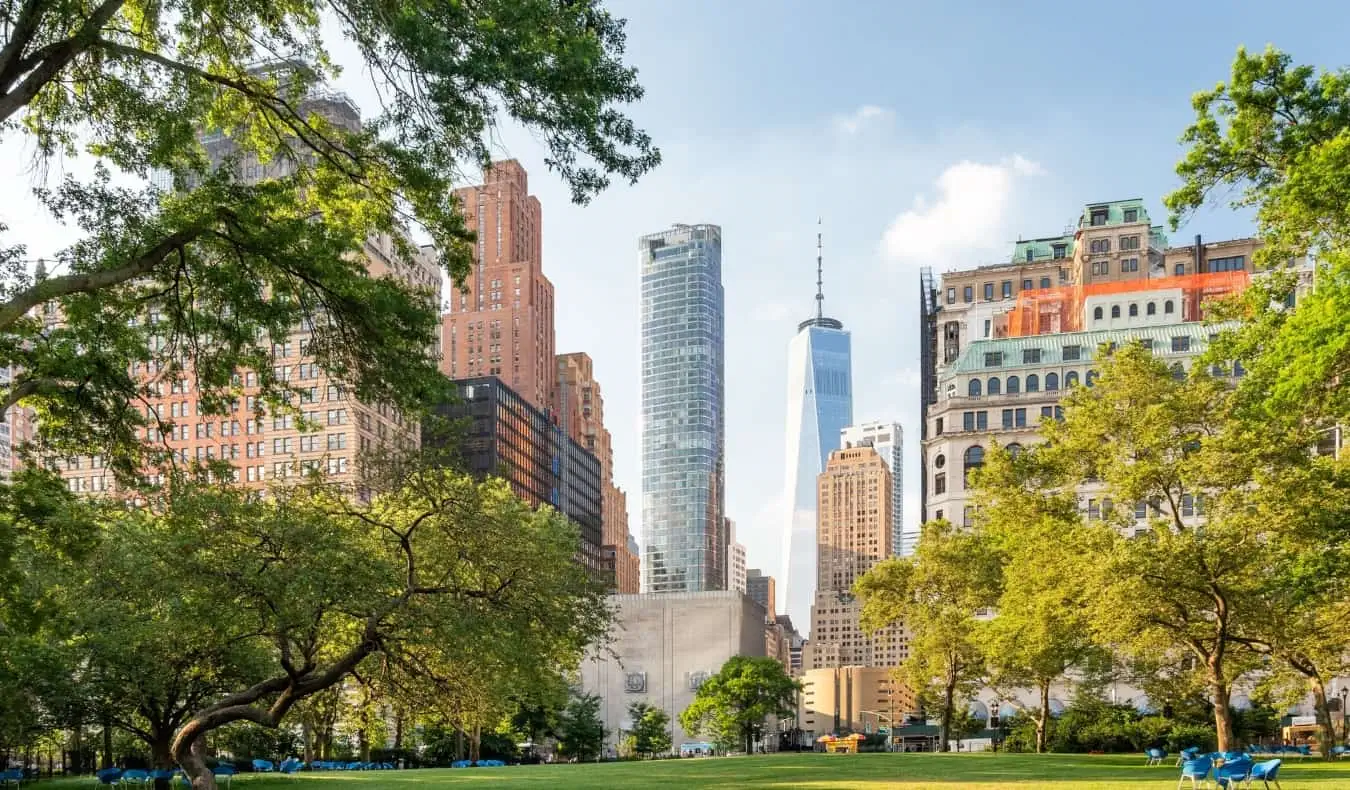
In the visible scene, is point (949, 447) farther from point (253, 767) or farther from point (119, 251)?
point (119, 251)

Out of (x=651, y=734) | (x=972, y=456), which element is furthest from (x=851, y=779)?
(x=972, y=456)

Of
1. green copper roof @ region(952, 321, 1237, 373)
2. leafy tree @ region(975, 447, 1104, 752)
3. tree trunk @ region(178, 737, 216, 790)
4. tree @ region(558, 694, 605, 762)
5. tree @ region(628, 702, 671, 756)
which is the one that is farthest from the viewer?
tree @ region(628, 702, 671, 756)

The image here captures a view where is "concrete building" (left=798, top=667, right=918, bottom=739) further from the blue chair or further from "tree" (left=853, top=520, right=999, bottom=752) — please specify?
the blue chair

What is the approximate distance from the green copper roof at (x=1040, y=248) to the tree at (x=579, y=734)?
310 feet

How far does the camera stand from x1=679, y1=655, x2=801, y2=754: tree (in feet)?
369

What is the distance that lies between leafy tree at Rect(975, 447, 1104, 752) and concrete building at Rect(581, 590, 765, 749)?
80.3 meters

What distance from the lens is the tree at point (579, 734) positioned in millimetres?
100688

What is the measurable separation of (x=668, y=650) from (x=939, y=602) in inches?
2887

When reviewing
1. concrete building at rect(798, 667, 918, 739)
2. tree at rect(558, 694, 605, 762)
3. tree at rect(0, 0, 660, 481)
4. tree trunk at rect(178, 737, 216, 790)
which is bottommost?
concrete building at rect(798, 667, 918, 739)

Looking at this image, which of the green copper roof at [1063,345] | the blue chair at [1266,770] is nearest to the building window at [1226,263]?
the green copper roof at [1063,345]

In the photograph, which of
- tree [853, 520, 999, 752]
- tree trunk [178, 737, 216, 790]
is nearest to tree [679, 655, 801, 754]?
tree [853, 520, 999, 752]

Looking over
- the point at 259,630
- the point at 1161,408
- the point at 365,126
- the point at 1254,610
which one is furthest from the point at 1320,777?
the point at 365,126

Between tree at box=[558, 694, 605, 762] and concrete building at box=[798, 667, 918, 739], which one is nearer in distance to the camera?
tree at box=[558, 694, 605, 762]

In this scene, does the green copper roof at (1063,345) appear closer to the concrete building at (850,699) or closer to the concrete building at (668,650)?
the concrete building at (668,650)
